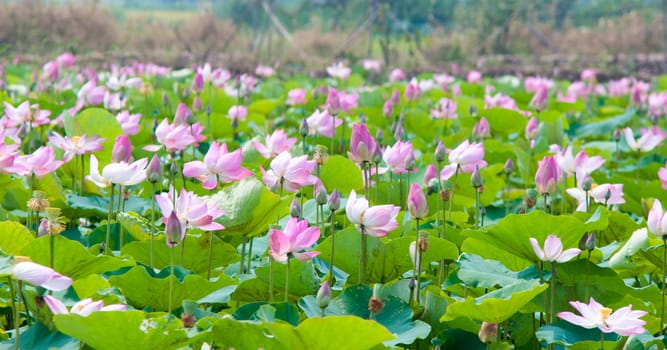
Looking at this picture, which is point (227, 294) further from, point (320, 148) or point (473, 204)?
point (473, 204)

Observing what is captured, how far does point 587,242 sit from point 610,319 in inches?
9.0

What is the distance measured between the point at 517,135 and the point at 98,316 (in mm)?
3015

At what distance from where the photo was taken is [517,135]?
3787 millimetres

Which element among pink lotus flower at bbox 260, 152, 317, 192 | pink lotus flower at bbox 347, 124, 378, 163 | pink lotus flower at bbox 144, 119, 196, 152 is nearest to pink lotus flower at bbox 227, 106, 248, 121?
pink lotus flower at bbox 144, 119, 196, 152

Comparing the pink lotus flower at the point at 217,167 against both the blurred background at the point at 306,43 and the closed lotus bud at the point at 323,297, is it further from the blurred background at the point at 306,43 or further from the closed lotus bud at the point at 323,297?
the blurred background at the point at 306,43

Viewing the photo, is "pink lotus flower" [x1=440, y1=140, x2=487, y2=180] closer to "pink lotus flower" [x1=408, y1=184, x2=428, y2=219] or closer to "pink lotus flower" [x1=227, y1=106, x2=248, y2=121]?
"pink lotus flower" [x1=408, y1=184, x2=428, y2=219]

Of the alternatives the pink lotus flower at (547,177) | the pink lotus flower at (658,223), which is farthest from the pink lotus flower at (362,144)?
the pink lotus flower at (658,223)

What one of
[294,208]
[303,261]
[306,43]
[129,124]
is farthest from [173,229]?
[306,43]

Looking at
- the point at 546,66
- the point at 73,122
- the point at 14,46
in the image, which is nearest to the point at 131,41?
the point at 14,46

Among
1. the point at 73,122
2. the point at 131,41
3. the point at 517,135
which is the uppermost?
the point at 73,122

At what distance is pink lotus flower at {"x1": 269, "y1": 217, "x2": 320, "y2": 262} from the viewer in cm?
122

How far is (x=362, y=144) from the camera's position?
1.70m

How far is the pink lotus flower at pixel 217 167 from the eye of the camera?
1578mm

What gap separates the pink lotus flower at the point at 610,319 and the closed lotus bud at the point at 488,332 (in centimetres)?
9
